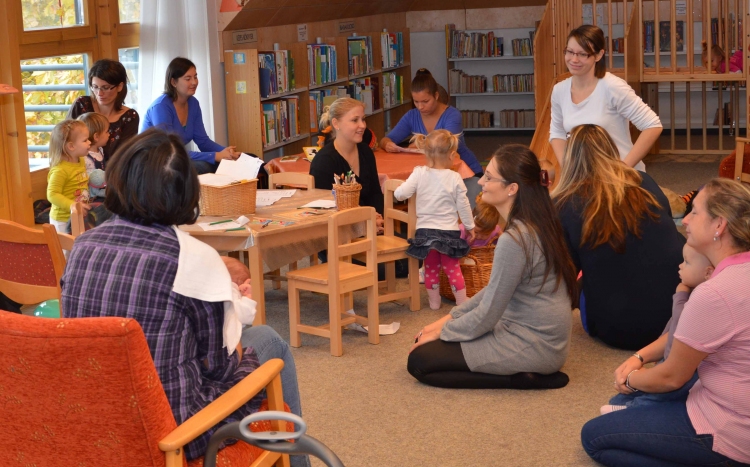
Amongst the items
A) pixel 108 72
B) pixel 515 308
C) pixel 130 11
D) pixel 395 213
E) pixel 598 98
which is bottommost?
pixel 515 308

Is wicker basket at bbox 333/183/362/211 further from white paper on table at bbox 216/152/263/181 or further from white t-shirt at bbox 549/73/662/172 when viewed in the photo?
white t-shirt at bbox 549/73/662/172

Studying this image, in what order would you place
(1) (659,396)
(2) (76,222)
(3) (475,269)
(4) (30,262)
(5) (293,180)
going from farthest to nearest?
1. (5) (293,180)
2. (3) (475,269)
3. (2) (76,222)
4. (4) (30,262)
5. (1) (659,396)

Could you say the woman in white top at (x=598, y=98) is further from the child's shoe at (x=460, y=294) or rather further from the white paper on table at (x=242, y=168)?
the white paper on table at (x=242, y=168)

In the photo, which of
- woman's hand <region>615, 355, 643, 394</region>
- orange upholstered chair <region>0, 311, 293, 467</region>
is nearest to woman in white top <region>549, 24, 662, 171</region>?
woman's hand <region>615, 355, 643, 394</region>

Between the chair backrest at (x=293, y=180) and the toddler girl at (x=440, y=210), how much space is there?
0.56 meters

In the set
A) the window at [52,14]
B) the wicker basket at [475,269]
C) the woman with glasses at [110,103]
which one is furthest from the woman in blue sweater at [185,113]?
the wicker basket at [475,269]

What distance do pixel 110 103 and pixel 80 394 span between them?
4210 millimetres

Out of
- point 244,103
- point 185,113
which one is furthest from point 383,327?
point 244,103

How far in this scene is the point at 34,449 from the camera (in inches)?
74.8

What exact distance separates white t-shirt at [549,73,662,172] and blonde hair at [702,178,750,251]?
208cm

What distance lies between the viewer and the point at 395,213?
493cm

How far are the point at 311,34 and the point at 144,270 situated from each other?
7334mm

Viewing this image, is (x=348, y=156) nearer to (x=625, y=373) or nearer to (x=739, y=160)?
(x=625, y=373)

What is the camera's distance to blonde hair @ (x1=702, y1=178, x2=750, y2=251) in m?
2.49
